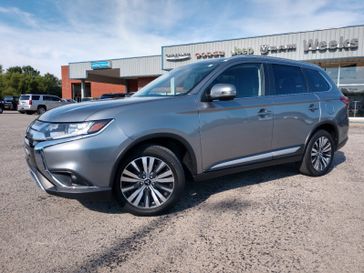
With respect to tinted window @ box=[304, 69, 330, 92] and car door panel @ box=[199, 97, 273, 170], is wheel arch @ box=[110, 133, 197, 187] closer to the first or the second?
car door panel @ box=[199, 97, 273, 170]

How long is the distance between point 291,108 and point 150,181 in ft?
8.11

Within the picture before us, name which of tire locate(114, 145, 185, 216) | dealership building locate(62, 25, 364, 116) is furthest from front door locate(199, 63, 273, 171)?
dealership building locate(62, 25, 364, 116)

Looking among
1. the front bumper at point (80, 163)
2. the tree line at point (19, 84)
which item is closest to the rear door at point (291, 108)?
the front bumper at point (80, 163)

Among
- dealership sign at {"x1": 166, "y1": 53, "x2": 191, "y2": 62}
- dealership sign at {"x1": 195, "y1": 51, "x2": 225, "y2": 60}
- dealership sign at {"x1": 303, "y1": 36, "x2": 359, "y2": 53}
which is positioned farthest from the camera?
dealership sign at {"x1": 166, "y1": 53, "x2": 191, "y2": 62}

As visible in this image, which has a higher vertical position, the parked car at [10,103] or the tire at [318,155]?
the parked car at [10,103]

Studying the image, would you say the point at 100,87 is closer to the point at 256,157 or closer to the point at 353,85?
the point at 353,85

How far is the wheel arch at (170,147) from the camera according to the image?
3.16 m

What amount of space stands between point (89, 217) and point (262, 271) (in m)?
1.99

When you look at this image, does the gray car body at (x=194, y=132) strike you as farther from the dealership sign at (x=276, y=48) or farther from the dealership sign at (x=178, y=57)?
the dealership sign at (x=178, y=57)

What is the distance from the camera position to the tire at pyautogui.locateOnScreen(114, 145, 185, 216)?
329 centimetres

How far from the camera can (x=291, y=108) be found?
450 cm

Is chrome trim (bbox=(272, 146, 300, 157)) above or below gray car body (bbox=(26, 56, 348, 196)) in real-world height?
below

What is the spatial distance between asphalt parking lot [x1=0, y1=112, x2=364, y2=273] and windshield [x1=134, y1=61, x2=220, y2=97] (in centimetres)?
146

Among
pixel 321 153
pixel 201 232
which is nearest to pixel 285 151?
pixel 321 153
